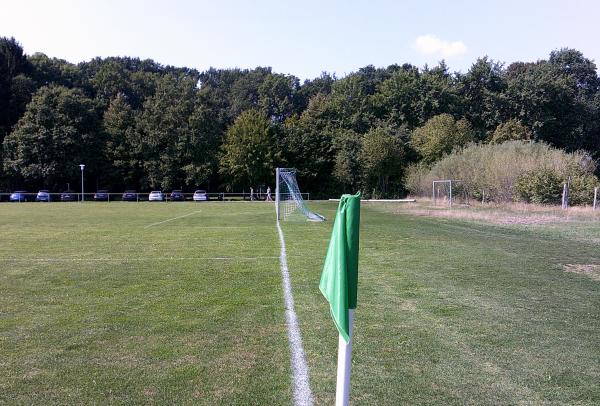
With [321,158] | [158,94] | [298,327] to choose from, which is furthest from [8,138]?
[298,327]

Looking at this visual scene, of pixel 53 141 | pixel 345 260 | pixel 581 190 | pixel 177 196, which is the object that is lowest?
pixel 177 196

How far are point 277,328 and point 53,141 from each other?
64250 millimetres

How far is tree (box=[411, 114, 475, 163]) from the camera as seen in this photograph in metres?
57.8

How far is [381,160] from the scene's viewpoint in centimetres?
6034

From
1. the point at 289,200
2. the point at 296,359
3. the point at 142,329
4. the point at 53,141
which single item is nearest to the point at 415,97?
the point at 289,200

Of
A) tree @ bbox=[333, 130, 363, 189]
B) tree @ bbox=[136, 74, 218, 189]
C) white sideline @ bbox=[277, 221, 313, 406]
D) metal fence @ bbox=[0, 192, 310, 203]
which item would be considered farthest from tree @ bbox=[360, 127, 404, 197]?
white sideline @ bbox=[277, 221, 313, 406]

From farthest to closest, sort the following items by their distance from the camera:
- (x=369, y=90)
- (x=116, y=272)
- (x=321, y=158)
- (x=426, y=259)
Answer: (x=369, y=90), (x=321, y=158), (x=426, y=259), (x=116, y=272)

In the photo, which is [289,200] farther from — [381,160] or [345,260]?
[345,260]

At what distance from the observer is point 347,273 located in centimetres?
255

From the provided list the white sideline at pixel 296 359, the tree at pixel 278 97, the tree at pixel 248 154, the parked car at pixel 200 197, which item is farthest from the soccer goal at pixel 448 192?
the tree at pixel 278 97

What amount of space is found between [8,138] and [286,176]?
47834mm

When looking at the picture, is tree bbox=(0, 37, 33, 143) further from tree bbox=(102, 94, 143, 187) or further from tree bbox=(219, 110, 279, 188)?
tree bbox=(219, 110, 279, 188)

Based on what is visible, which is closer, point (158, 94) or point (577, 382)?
point (577, 382)

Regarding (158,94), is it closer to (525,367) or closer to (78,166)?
(78,166)
